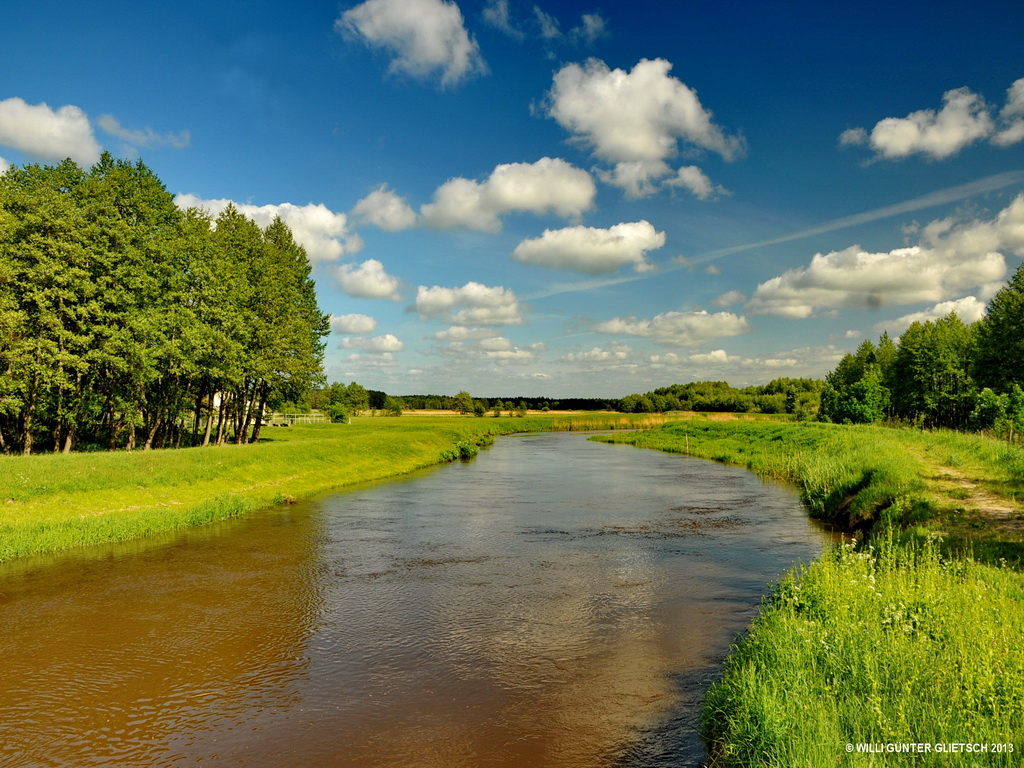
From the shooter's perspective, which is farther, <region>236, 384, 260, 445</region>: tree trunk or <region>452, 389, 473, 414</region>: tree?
<region>452, 389, 473, 414</region>: tree

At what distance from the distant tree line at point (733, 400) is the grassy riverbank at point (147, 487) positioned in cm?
9754

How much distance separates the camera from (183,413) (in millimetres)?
47031

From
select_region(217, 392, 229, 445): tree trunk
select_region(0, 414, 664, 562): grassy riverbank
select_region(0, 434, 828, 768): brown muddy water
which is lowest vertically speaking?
select_region(0, 434, 828, 768): brown muddy water

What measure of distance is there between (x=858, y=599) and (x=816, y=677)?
9.73ft

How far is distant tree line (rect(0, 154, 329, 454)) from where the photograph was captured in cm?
3400

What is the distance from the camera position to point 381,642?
543 inches

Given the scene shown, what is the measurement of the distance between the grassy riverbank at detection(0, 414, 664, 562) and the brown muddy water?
159 cm

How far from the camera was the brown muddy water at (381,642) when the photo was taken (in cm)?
959

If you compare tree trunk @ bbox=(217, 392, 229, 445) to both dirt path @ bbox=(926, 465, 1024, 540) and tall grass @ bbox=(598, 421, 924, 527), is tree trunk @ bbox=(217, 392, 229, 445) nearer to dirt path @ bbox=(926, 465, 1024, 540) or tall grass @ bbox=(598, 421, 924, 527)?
tall grass @ bbox=(598, 421, 924, 527)

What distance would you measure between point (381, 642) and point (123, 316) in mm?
34042

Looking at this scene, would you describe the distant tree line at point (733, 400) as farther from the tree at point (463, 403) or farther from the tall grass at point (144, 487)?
the tall grass at point (144, 487)

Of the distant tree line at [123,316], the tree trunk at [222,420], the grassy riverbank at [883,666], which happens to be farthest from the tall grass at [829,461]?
the tree trunk at [222,420]

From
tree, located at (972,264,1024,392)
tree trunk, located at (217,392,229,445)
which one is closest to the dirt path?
tree, located at (972,264,1024,392)

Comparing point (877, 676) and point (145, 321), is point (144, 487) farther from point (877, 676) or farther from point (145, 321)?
point (877, 676)
